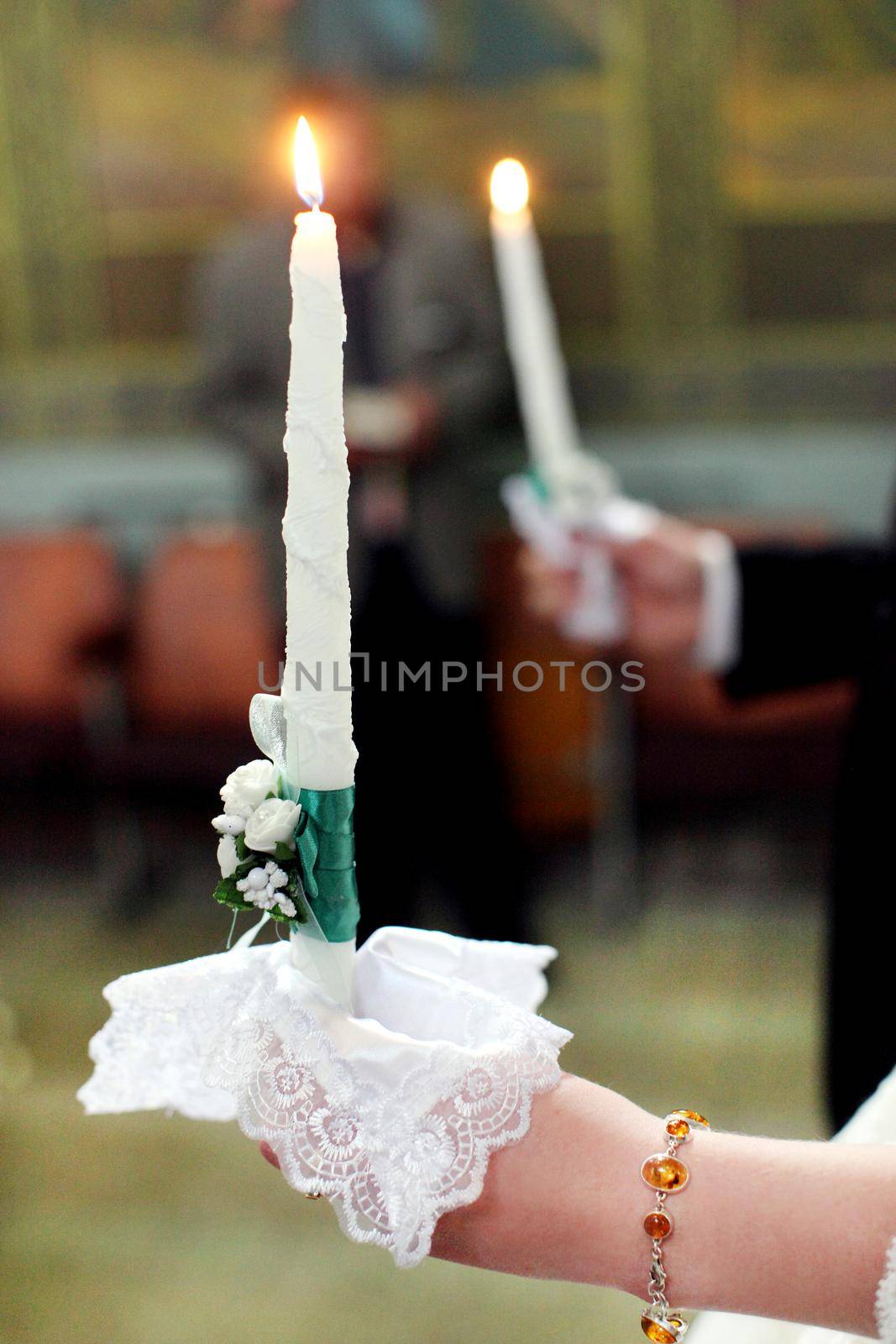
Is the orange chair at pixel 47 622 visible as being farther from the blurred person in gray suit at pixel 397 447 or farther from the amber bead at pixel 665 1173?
the amber bead at pixel 665 1173

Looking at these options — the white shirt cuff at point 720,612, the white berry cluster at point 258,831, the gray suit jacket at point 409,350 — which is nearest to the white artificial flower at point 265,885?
the white berry cluster at point 258,831

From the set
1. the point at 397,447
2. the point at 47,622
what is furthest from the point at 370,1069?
the point at 47,622

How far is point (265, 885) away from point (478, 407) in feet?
9.92

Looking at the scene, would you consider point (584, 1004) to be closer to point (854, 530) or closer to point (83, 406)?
point (854, 530)

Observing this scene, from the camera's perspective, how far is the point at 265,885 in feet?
2.16

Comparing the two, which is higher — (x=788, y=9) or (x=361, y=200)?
(x=788, y=9)

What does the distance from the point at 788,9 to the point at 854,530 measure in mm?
1694

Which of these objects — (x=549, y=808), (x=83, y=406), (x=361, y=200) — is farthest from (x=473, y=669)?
(x=83, y=406)

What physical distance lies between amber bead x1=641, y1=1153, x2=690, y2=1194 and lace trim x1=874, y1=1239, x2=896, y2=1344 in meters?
0.11

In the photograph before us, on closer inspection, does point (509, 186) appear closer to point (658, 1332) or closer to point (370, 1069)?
point (370, 1069)

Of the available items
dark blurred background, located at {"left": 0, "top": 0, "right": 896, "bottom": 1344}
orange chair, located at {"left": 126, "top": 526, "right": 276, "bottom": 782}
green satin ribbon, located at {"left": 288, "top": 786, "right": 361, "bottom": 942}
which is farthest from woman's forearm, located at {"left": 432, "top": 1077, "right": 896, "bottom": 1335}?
orange chair, located at {"left": 126, "top": 526, "right": 276, "bottom": 782}

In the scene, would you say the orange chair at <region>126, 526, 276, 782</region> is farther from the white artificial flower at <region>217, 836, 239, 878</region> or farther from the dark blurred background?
the white artificial flower at <region>217, 836, 239, 878</region>

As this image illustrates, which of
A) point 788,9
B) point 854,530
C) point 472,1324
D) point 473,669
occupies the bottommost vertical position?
point 472,1324

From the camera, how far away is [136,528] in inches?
185
